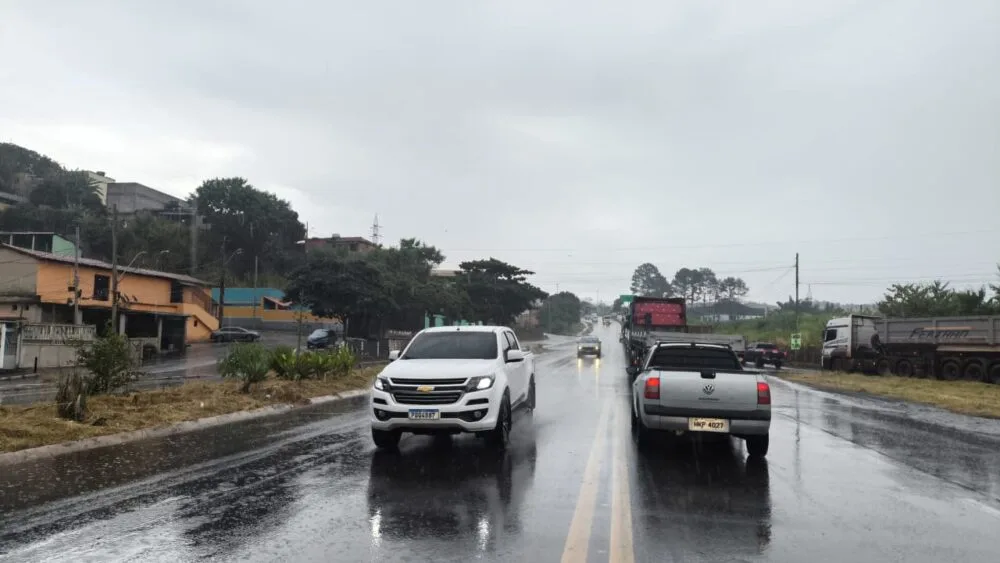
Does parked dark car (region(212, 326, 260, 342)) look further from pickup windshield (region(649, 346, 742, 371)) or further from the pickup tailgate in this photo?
the pickup tailgate

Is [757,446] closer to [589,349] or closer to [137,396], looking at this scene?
[137,396]

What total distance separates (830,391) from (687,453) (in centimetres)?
1613

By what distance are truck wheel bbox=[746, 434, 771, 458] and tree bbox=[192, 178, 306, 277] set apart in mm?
78032

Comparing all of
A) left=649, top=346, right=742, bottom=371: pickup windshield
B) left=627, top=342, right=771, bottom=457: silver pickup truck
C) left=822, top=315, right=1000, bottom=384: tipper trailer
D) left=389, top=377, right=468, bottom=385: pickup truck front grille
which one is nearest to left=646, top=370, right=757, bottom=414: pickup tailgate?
left=627, top=342, right=771, bottom=457: silver pickup truck

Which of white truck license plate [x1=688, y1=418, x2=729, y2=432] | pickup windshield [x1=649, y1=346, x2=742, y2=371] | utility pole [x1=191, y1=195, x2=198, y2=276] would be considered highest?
utility pole [x1=191, y1=195, x2=198, y2=276]

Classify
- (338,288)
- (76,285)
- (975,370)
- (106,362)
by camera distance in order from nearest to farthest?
(106,362)
(975,370)
(76,285)
(338,288)

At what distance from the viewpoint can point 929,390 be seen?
76.1 ft

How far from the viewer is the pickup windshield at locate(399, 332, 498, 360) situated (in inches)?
407

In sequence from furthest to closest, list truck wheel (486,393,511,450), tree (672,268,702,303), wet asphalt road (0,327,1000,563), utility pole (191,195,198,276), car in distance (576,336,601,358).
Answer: tree (672,268,702,303) → utility pole (191,195,198,276) → car in distance (576,336,601,358) → truck wheel (486,393,511,450) → wet asphalt road (0,327,1000,563)

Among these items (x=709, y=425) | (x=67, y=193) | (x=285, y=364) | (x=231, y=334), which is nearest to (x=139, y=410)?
(x=285, y=364)

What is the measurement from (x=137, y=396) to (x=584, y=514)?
35.1 feet

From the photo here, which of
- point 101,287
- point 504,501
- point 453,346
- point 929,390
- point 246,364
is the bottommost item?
point 929,390

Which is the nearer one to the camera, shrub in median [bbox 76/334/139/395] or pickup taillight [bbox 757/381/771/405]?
pickup taillight [bbox 757/381/771/405]

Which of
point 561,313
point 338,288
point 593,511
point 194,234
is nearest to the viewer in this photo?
point 593,511
